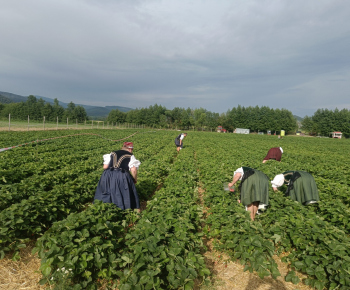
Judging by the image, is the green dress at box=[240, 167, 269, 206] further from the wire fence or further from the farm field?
the wire fence

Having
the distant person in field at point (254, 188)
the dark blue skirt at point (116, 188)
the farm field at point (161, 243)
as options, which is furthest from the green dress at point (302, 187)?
the dark blue skirt at point (116, 188)

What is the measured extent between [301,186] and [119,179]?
15.5 feet

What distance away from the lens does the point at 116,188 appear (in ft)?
15.5

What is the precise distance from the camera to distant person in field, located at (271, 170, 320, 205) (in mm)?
5356

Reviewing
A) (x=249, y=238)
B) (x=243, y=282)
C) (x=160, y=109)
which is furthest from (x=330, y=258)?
(x=160, y=109)

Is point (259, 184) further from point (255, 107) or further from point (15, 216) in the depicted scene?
point (255, 107)

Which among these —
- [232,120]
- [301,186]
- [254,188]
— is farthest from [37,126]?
[232,120]

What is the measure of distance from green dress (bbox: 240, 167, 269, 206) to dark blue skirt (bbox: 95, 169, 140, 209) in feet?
9.20

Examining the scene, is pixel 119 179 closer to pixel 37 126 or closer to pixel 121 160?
pixel 121 160

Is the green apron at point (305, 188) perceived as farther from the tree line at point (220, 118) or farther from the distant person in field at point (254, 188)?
the tree line at point (220, 118)

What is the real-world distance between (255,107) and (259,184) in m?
109

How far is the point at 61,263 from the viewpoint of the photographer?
274 centimetres

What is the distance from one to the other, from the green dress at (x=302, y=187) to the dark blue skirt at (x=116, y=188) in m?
4.35

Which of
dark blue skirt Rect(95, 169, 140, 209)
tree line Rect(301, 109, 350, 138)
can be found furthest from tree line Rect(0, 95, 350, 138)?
dark blue skirt Rect(95, 169, 140, 209)
